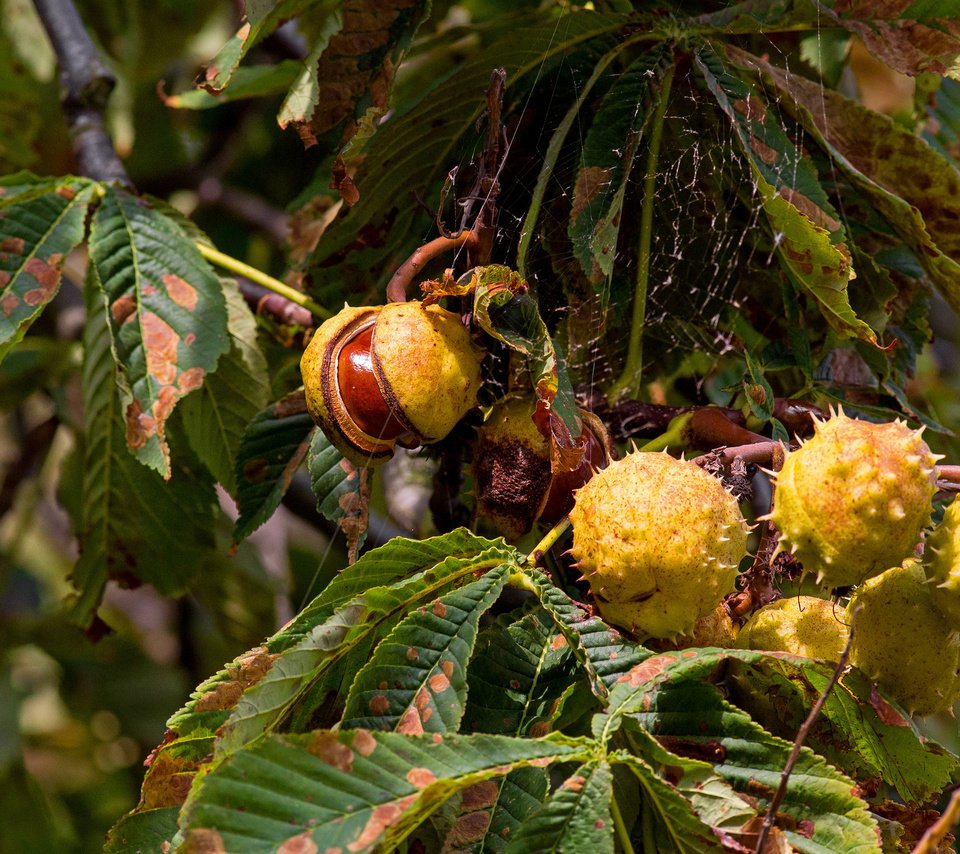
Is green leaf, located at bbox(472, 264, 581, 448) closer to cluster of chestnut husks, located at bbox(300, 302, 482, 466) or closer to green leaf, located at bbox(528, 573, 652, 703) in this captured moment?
cluster of chestnut husks, located at bbox(300, 302, 482, 466)

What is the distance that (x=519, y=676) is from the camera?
121cm

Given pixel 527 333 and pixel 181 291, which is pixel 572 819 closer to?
pixel 527 333

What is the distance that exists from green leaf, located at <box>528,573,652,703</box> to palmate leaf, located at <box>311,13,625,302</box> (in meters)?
0.70

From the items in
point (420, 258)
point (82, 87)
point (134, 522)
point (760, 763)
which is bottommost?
point (134, 522)

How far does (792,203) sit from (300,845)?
975mm

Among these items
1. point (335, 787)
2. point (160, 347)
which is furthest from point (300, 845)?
point (160, 347)

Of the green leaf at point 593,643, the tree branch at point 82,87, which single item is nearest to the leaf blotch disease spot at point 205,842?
the green leaf at point 593,643

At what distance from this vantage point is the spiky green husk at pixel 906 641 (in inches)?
44.6

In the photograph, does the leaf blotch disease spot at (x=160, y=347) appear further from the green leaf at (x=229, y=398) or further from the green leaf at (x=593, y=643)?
the green leaf at (x=593, y=643)

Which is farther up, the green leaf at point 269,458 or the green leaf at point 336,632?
the green leaf at point 336,632

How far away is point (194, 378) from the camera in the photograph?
61.7 inches

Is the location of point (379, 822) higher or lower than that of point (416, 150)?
lower

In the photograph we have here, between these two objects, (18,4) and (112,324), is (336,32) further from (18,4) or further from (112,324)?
(18,4)

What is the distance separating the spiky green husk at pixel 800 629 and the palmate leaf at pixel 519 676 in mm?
217
